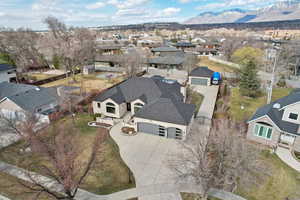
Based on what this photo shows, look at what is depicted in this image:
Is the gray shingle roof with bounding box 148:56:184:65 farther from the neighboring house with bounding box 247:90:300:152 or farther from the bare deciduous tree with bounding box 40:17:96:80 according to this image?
the neighboring house with bounding box 247:90:300:152

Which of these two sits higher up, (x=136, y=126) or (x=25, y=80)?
(x=25, y=80)

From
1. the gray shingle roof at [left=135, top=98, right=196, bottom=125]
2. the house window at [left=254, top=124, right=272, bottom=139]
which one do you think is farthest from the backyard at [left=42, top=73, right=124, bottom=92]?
the house window at [left=254, top=124, right=272, bottom=139]

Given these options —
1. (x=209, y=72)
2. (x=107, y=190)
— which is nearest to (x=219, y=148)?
(x=107, y=190)

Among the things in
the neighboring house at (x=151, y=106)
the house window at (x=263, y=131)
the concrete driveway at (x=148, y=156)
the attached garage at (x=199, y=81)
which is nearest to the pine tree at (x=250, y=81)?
the attached garage at (x=199, y=81)

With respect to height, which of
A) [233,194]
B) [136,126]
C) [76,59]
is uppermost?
[76,59]

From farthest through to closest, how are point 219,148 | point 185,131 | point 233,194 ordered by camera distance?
point 185,131 → point 233,194 → point 219,148

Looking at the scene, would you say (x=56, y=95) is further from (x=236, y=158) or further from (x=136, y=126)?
(x=236, y=158)

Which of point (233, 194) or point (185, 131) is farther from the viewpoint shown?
point (185, 131)

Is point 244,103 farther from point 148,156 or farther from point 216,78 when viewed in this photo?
point 148,156
